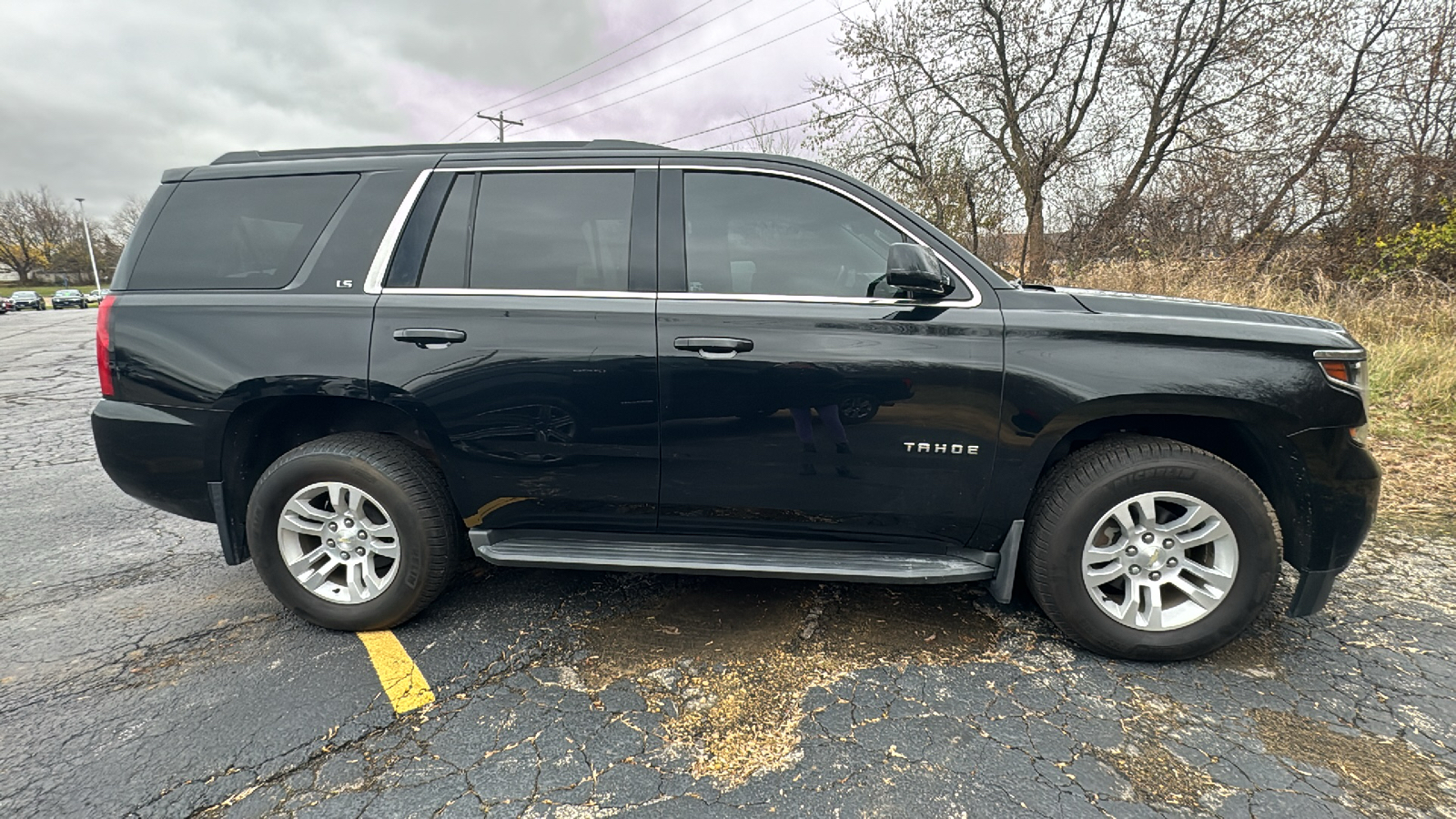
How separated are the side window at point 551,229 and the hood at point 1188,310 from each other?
1900 millimetres

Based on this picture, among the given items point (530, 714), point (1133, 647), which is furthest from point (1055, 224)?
point (530, 714)

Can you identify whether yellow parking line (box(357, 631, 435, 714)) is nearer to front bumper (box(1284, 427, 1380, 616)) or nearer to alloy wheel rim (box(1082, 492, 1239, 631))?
alloy wheel rim (box(1082, 492, 1239, 631))

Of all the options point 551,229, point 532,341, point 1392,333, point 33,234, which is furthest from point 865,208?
point 33,234

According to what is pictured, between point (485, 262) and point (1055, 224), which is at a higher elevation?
point (1055, 224)

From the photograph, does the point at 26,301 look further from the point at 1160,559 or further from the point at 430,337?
the point at 1160,559

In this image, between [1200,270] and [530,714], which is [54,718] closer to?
[530,714]

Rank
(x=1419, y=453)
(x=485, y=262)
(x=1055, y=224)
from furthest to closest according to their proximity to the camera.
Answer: (x=1055, y=224) < (x=1419, y=453) < (x=485, y=262)

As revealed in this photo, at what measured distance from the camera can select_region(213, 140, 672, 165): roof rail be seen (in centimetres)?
273

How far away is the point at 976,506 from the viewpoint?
2426 millimetres

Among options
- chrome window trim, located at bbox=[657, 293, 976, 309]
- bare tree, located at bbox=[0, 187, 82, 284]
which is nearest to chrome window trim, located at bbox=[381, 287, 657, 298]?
chrome window trim, located at bbox=[657, 293, 976, 309]

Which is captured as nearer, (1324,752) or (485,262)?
(1324,752)

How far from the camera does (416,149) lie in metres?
2.79

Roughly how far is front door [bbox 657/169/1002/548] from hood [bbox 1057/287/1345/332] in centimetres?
50

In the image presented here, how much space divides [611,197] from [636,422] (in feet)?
3.16
